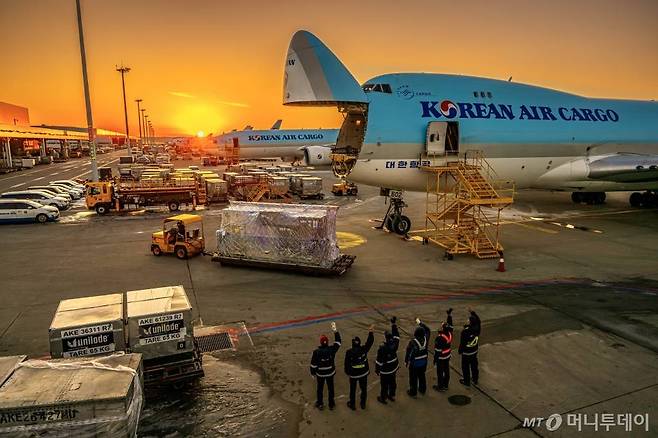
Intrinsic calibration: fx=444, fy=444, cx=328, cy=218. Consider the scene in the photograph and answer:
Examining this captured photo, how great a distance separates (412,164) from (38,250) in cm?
2006

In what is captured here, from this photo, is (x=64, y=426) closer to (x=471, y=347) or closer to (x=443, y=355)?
(x=443, y=355)

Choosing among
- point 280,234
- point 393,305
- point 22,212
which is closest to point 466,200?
point 393,305

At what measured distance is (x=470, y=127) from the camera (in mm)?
23188

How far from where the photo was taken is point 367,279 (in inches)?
700

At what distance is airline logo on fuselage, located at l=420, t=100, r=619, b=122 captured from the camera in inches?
903

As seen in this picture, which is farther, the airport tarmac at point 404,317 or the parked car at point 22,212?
the parked car at point 22,212

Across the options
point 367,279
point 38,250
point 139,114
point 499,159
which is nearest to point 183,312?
point 367,279

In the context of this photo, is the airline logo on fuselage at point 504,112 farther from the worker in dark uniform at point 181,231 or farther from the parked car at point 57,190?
the parked car at point 57,190

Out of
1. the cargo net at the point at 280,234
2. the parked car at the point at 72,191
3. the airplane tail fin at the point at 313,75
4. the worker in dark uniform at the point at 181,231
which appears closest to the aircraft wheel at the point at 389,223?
the cargo net at the point at 280,234

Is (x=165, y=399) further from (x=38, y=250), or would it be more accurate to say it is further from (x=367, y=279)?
(x=38, y=250)

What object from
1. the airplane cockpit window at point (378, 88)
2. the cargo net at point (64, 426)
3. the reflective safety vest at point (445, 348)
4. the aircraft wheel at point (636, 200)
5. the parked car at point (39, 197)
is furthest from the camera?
the parked car at point (39, 197)

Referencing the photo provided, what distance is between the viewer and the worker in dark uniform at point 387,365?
30.4ft

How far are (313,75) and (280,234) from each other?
7424 mm

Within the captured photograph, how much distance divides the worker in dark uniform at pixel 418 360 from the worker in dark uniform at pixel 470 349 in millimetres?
963
